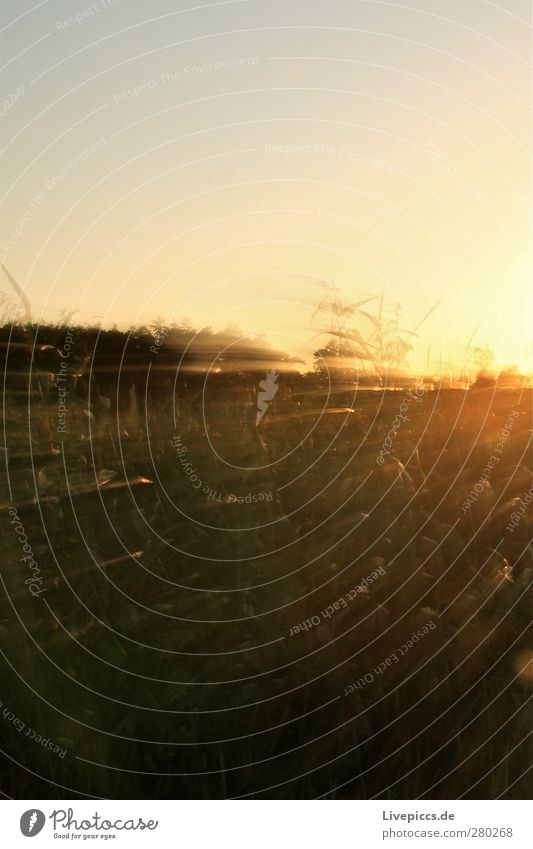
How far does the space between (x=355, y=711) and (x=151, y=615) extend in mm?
1295

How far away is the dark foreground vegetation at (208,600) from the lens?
4914 mm

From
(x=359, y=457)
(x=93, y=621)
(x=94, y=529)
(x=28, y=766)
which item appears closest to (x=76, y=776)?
(x=28, y=766)

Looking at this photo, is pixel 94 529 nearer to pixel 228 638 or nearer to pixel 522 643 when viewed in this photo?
pixel 228 638

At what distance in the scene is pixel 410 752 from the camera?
5.13 m

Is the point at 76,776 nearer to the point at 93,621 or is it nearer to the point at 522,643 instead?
the point at 93,621

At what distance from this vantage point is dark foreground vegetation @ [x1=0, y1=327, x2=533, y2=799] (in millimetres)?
4914

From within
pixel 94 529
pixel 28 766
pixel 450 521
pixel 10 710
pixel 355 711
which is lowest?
pixel 28 766

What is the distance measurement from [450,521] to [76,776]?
8.60ft

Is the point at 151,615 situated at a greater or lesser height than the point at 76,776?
greater

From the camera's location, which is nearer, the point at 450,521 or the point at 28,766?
the point at 28,766

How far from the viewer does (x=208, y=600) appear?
16.3 feet

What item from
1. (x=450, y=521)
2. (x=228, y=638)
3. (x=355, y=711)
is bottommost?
(x=355, y=711)

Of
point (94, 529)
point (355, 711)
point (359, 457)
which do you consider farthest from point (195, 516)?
point (355, 711)
